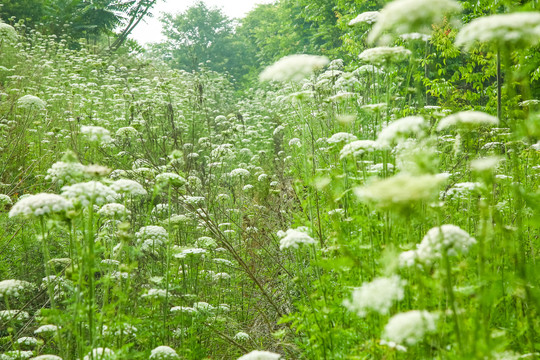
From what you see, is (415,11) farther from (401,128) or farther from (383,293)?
(383,293)

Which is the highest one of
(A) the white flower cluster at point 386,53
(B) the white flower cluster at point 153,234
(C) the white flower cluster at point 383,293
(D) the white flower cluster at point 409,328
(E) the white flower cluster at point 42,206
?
(A) the white flower cluster at point 386,53

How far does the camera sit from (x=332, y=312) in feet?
7.04

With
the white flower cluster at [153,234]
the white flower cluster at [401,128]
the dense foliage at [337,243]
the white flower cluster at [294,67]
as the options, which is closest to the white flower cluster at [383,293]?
the dense foliage at [337,243]

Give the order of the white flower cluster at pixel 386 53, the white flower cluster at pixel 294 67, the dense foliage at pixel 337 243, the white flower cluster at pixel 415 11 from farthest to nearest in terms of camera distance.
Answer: the white flower cluster at pixel 386 53 < the white flower cluster at pixel 294 67 < the dense foliage at pixel 337 243 < the white flower cluster at pixel 415 11

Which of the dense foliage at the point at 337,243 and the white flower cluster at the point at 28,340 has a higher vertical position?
the dense foliage at the point at 337,243

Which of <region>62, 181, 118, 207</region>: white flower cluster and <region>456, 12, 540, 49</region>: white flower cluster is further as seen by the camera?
<region>62, 181, 118, 207</region>: white flower cluster

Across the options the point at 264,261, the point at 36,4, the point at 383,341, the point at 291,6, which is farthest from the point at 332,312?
the point at 291,6

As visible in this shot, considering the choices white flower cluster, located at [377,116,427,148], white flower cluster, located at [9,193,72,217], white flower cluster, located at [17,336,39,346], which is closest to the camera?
white flower cluster, located at [377,116,427,148]

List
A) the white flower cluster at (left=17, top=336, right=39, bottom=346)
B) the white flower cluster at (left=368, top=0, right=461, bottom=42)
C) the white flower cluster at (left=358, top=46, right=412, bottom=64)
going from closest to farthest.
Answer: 1. the white flower cluster at (left=368, top=0, right=461, bottom=42)
2. the white flower cluster at (left=358, top=46, right=412, bottom=64)
3. the white flower cluster at (left=17, top=336, right=39, bottom=346)

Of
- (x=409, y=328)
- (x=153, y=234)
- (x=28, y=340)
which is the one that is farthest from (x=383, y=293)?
(x=28, y=340)

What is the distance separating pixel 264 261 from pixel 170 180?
279 centimetres

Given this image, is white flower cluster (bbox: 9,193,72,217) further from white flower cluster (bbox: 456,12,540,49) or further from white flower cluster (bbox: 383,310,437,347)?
white flower cluster (bbox: 456,12,540,49)

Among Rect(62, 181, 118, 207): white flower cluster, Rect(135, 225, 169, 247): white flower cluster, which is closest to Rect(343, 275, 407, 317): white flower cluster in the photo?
Rect(62, 181, 118, 207): white flower cluster

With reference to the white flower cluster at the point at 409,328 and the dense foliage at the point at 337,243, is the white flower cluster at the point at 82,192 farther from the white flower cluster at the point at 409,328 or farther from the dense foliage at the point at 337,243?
the white flower cluster at the point at 409,328
